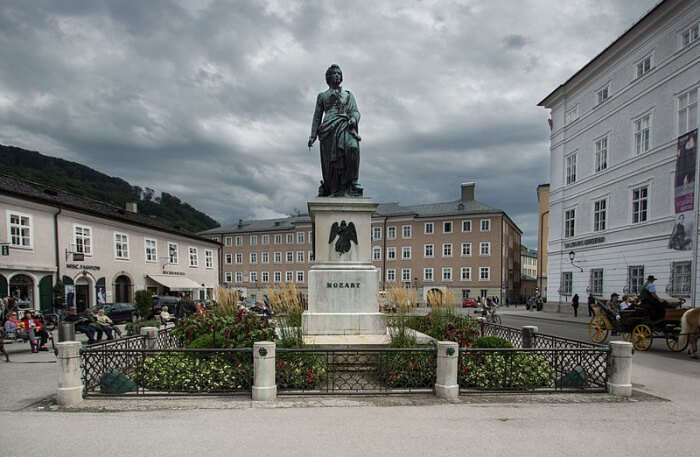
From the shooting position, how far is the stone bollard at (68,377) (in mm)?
5773

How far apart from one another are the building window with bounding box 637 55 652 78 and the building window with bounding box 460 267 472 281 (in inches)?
1205

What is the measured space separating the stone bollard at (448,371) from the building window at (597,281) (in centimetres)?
2175

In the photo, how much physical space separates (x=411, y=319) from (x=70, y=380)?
620 centimetres

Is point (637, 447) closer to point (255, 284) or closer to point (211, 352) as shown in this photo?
point (211, 352)

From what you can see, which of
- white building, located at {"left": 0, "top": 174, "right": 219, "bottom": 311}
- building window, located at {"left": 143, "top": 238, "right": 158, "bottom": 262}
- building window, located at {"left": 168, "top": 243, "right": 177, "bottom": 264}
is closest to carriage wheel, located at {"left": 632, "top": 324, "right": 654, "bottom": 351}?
white building, located at {"left": 0, "top": 174, "right": 219, "bottom": 311}

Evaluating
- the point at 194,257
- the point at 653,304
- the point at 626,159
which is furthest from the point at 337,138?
the point at 194,257

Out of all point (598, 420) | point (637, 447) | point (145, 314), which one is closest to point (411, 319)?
point (598, 420)

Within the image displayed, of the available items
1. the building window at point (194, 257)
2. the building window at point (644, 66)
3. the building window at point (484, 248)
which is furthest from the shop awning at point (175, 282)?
the building window at point (644, 66)

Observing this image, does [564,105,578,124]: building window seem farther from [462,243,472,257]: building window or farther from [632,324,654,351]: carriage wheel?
[462,243,472,257]: building window

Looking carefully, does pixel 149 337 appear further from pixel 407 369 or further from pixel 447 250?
pixel 447 250

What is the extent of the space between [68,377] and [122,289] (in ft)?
85.6

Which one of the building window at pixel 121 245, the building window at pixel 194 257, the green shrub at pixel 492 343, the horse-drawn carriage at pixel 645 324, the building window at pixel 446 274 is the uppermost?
the building window at pixel 121 245

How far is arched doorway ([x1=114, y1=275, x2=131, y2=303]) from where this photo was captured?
28.0 m

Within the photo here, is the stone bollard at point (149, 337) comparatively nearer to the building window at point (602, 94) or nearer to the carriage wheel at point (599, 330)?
the carriage wheel at point (599, 330)
